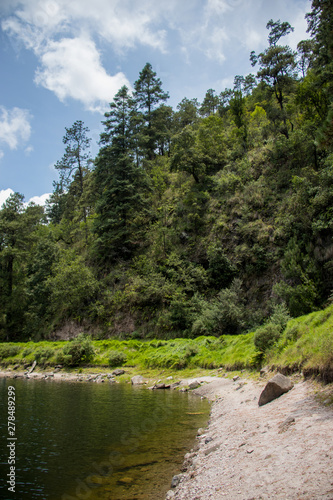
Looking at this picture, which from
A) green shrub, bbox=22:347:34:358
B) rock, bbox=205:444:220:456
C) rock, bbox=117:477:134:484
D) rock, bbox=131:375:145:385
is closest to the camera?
rock, bbox=117:477:134:484

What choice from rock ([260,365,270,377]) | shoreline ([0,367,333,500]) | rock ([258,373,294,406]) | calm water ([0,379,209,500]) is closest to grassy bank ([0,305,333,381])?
rock ([260,365,270,377])

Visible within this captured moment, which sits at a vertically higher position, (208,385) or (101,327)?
(101,327)

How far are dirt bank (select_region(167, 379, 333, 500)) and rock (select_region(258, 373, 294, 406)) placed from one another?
0.65 ft

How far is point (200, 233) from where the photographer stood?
3141cm

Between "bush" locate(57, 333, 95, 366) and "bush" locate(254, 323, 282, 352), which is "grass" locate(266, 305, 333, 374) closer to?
"bush" locate(254, 323, 282, 352)

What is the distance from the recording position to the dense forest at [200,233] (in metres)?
21.2

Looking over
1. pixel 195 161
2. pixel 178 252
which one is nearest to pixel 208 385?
pixel 178 252

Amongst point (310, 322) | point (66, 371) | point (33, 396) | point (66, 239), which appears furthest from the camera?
point (66, 239)

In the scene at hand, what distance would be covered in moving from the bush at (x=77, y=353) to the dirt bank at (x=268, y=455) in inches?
697

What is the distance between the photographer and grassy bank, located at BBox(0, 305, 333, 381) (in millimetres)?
8797

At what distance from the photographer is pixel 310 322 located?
11.2 metres

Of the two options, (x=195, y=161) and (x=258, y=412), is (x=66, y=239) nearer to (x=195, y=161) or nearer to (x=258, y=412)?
(x=195, y=161)

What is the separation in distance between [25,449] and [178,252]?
965 inches

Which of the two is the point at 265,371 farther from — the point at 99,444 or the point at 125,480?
the point at 125,480
